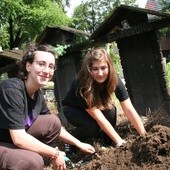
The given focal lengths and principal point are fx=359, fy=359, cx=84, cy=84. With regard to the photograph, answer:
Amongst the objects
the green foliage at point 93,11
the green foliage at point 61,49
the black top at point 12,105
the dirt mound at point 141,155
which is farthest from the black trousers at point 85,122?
the green foliage at point 93,11

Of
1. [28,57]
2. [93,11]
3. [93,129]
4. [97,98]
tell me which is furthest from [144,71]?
[93,11]

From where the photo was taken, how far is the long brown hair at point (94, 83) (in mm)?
3737

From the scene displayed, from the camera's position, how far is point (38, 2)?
2119 centimetres

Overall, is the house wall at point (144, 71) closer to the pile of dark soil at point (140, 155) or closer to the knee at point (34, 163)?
the pile of dark soil at point (140, 155)

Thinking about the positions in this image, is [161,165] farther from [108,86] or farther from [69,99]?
[69,99]

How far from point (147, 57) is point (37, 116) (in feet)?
9.83

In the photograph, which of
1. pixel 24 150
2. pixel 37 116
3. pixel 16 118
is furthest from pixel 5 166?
pixel 37 116

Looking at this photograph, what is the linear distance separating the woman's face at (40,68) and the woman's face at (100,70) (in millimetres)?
881

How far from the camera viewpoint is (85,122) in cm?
412

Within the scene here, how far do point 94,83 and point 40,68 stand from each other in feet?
3.62

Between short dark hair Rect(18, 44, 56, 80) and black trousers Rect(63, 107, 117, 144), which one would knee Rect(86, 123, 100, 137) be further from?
short dark hair Rect(18, 44, 56, 80)

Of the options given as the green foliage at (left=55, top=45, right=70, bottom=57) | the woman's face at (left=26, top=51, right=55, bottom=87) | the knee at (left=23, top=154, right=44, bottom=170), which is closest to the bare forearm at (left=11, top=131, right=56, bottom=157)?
the knee at (left=23, top=154, right=44, bottom=170)

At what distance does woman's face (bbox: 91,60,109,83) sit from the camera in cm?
371

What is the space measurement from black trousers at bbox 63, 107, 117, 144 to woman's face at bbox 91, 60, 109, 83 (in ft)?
1.68
